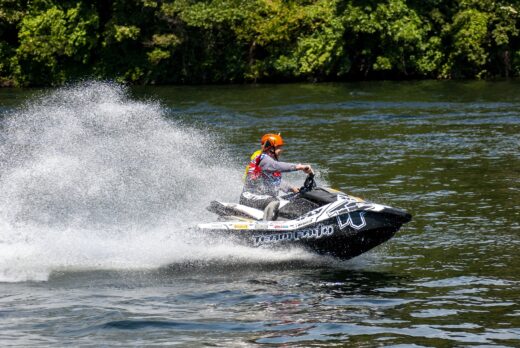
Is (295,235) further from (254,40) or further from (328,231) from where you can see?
(254,40)

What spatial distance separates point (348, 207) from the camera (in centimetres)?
1364

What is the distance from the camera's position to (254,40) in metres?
46.0

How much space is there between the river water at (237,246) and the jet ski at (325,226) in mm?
235

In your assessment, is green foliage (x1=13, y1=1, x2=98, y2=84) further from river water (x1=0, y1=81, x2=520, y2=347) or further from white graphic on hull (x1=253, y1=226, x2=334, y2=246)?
white graphic on hull (x1=253, y1=226, x2=334, y2=246)

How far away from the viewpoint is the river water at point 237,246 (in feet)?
37.1

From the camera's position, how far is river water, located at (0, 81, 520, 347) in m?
11.3

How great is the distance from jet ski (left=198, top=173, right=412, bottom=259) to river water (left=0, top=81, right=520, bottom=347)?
235 millimetres

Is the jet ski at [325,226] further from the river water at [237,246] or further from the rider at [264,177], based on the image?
the rider at [264,177]

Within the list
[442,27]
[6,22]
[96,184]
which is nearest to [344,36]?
[442,27]

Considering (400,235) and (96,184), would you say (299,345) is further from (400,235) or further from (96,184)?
(96,184)

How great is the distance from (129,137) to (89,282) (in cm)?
1414

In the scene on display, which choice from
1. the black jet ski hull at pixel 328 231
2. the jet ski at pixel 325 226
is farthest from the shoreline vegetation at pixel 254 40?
the black jet ski hull at pixel 328 231

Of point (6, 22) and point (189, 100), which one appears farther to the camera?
point (6, 22)

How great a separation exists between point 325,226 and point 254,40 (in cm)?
3315
